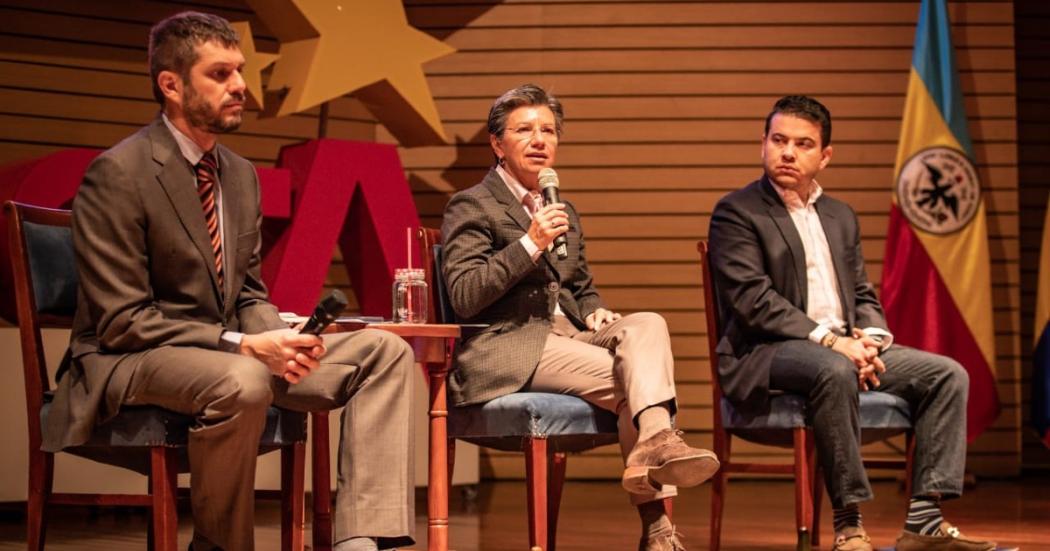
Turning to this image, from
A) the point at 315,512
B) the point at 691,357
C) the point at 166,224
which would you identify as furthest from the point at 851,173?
the point at 166,224

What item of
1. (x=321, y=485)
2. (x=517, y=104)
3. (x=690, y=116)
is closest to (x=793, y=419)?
(x=517, y=104)

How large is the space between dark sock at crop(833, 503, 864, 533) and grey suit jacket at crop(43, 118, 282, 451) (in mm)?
1837

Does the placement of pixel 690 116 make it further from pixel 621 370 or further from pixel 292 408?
pixel 292 408

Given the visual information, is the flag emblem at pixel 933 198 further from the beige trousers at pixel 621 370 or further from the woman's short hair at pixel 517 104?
the beige trousers at pixel 621 370

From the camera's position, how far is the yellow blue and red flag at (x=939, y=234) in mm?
5738

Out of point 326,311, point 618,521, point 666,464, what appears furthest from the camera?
point 618,521

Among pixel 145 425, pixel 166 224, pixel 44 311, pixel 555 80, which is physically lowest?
pixel 145 425

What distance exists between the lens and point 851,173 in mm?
6156

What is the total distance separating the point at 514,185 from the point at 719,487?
1.13 metres

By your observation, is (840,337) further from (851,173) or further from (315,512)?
(851,173)

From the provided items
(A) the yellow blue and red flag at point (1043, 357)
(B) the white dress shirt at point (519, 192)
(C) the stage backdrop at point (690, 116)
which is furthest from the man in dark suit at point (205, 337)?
(A) the yellow blue and red flag at point (1043, 357)

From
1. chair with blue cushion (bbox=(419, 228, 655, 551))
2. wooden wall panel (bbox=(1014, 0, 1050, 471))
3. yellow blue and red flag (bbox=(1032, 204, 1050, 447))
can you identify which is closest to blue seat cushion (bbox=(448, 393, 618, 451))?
chair with blue cushion (bbox=(419, 228, 655, 551))

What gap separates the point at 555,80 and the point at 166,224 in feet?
12.3

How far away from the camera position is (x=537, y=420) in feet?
10.5
